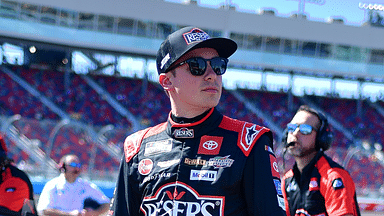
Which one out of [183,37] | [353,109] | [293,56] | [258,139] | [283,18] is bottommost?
[258,139]

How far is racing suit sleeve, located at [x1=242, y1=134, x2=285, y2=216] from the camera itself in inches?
83.7

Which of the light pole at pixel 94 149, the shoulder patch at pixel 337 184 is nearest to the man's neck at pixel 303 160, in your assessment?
the shoulder patch at pixel 337 184

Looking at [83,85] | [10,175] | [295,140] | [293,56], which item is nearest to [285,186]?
[295,140]

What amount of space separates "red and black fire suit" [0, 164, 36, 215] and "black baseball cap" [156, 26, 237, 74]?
219cm

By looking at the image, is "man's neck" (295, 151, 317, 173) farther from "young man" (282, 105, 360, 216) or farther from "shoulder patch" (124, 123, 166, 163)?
"shoulder patch" (124, 123, 166, 163)

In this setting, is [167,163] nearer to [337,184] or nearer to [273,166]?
[273,166]

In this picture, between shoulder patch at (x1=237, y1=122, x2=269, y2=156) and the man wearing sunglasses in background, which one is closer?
shoulder patch at (x1=237, y1=122, x2=269, y2=156)

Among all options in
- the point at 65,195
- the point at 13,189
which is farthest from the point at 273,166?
the point at 65,195

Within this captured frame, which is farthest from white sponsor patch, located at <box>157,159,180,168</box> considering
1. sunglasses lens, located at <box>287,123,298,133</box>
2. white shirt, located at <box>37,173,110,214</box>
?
white shirt, located at <box>37,173,110,214</box>

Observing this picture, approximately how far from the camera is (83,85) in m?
29.2

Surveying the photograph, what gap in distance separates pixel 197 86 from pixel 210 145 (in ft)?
0.92

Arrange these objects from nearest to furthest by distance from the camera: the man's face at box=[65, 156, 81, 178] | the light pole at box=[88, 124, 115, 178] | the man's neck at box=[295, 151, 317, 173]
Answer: the man's neck at box=[295, 151, 317, 173] < the man's face at box=[65, 156, 81, 178] < the light pole at box=[88, 124, 115, 178]

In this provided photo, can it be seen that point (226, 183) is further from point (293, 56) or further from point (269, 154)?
point (293, 56)

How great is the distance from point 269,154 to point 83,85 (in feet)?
91.1
